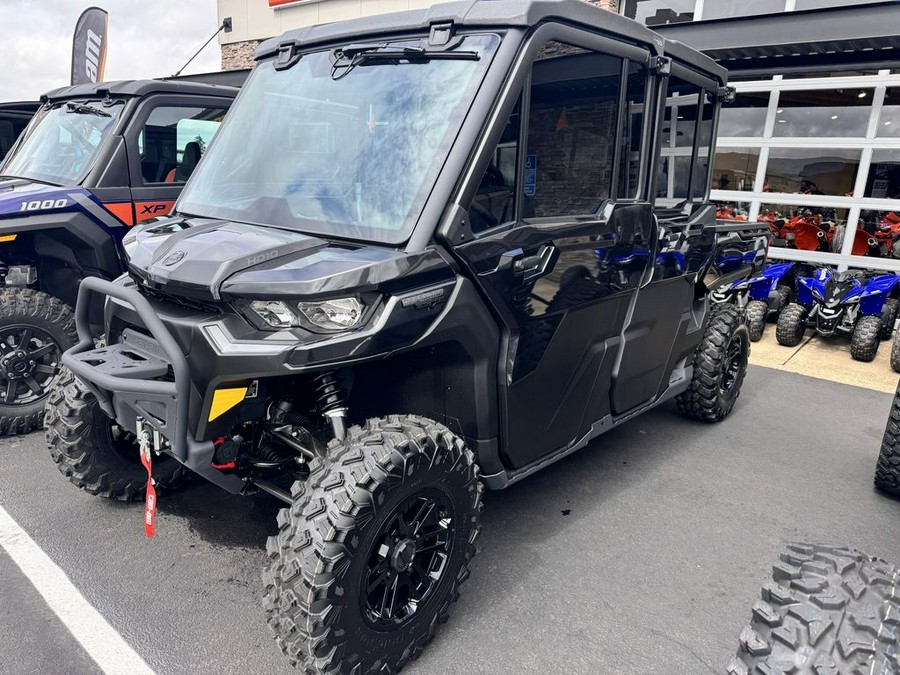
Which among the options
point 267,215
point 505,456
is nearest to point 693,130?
point 505,456

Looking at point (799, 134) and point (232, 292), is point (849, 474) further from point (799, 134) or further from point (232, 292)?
point (799, 134)

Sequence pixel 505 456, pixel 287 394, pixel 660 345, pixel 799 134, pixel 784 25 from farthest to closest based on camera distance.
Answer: pixel 799 134 < pixel 784 25 < pixel 660 345 < pixel 505 456 < pixel 287 394

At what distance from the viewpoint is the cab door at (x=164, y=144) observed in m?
4.82

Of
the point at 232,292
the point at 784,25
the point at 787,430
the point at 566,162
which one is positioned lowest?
the point at 787,430

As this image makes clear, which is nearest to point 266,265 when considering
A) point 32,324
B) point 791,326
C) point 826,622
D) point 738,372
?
point 826,622

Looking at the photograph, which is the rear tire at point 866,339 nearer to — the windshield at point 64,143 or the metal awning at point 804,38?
the metal awning at point 804,38

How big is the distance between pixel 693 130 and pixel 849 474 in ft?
7.88

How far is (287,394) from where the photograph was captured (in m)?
2.52

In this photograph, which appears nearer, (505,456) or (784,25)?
(505,456)

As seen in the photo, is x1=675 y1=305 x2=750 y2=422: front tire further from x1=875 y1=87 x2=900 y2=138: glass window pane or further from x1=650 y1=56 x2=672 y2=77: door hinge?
x1=875 y1=87 x2=900 y2=138: glass window pane

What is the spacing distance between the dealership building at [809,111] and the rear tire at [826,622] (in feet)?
22.3

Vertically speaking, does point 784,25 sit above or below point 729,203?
above

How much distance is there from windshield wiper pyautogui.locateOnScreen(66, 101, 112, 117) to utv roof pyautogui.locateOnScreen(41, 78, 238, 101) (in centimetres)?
9

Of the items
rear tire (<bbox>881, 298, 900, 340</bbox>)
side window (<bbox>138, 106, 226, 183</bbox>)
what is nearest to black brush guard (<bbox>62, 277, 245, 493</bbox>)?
side window (<bbox>138, 106, 226, 183</bbox>)
